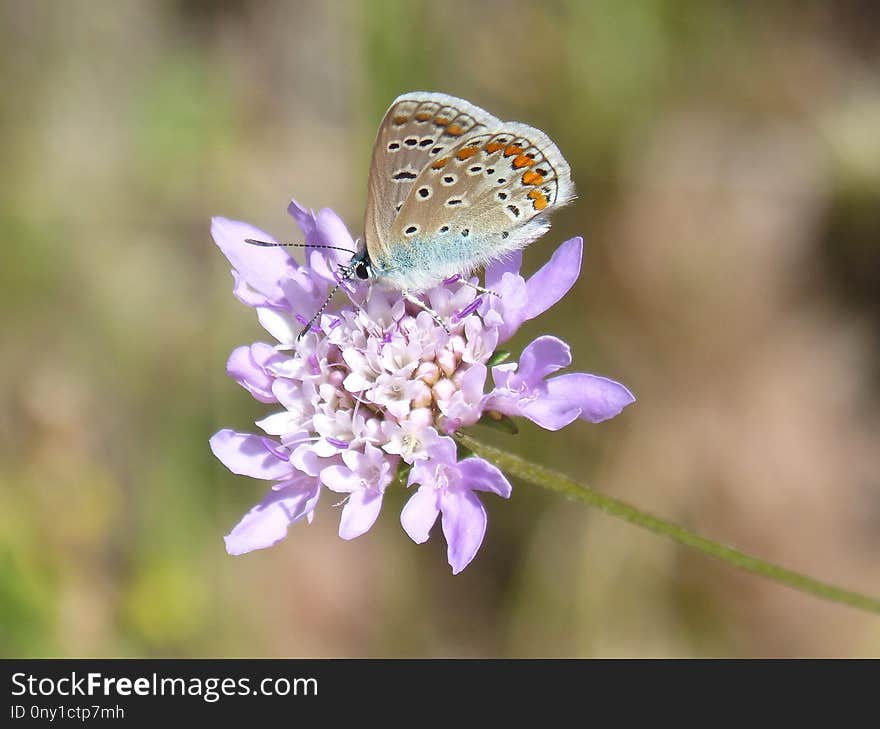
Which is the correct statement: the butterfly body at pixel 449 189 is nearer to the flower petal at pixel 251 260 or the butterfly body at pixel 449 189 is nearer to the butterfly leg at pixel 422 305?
the butterfly leg at pixel 422 305

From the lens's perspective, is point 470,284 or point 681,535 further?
point 470,284

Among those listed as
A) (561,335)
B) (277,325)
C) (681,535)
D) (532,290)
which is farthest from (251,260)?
(561,335)

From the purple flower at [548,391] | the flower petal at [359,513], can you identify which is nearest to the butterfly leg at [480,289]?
the purple flower at [548,391]

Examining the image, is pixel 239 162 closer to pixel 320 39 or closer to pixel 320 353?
pixel 320 39

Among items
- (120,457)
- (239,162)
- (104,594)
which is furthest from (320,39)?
(104,594)

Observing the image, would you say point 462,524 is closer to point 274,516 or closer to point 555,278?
point 274,516

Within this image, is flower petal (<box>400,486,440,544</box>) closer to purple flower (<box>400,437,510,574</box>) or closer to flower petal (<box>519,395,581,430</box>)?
purple flower (<box>400,437,510,574</box>)
